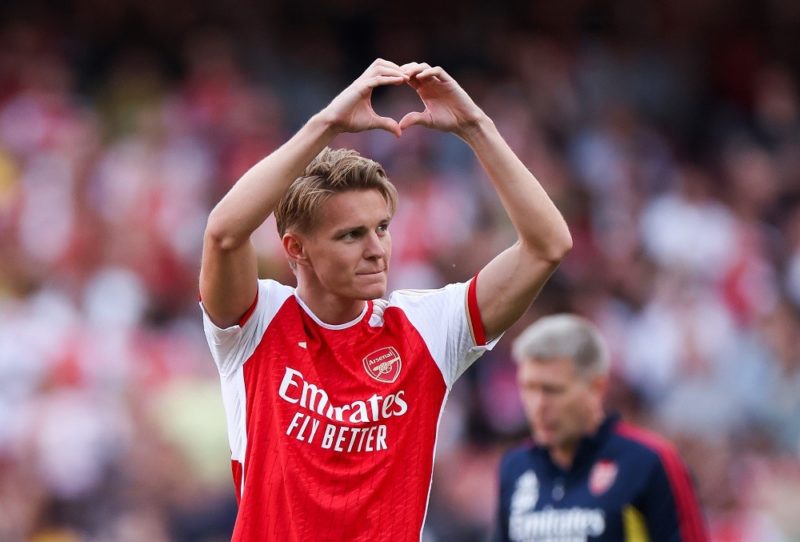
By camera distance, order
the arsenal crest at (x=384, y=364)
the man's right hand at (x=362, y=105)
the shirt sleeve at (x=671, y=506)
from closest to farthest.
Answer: the man's right hand at (x=362, y=105) < the arsenal crest at (x=384, y=364) < the shirt sleeve at (x=671, y=506)

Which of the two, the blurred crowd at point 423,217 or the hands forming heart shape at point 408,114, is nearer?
the hands forming heart shape at point 408,114

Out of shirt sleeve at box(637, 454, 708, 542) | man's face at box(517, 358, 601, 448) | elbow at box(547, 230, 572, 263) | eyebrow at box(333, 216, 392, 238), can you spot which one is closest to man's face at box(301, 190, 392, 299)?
eyebrow at box(333, 216, 392, 238)

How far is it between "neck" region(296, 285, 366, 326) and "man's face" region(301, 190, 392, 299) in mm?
96

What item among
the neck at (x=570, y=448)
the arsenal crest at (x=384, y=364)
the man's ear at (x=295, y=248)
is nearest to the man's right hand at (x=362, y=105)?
the man's ear at (x=295, y=248)

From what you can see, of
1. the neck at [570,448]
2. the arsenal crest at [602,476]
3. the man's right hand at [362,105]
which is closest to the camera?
the man's right hand at [362,105]

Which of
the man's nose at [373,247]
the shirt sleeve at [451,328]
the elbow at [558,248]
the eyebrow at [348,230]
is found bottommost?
the shirt sleeve at [451,328]

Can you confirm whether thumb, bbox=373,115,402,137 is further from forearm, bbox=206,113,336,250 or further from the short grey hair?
the short grey hair

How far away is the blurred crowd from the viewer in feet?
30.0

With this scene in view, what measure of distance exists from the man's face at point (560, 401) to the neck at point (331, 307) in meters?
1.93

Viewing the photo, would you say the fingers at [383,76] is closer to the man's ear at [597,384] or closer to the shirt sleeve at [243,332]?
the shirt sleeve at [243,332]

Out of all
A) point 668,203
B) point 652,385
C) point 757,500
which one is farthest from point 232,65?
point 757,500

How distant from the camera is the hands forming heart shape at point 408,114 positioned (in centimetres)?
380

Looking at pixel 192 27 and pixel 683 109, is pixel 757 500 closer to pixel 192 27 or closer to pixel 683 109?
pixel 683 109

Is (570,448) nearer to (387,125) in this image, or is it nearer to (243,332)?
(243,332)
